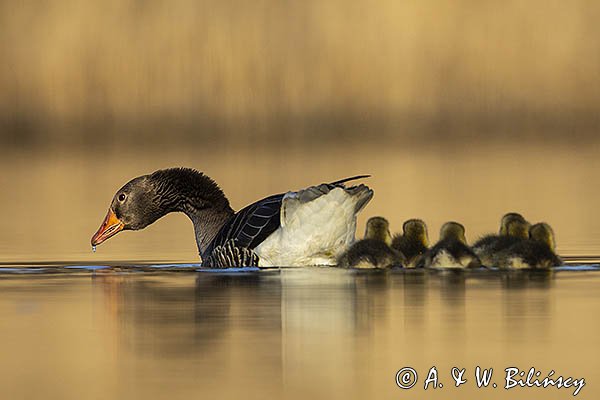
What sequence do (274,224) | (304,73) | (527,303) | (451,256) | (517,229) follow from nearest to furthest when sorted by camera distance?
(527,303) → (451,256) → (274,224) → (517,229) → (304,73)

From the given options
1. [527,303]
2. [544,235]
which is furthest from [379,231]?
[527,303]

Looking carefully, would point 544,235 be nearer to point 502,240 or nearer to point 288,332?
point 502,240

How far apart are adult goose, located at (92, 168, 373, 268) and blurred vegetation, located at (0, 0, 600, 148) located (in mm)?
31256

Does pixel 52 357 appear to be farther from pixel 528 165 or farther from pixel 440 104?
pixel 440 104

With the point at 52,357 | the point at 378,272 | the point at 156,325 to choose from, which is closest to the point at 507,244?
the point at 378,272

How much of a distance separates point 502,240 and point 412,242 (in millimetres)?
1006

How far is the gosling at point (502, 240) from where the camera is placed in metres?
14.2

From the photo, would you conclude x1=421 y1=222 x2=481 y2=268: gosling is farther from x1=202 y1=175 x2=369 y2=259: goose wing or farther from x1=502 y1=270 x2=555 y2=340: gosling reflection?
x1=202 y1=175 x2=369 y2=259: goose wing

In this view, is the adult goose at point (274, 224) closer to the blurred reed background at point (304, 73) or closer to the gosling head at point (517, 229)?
the gosling head at point (517, 229)

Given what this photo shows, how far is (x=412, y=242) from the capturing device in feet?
49.3

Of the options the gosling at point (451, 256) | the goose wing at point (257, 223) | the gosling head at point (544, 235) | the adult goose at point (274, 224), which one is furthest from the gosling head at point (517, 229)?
the goose wing at point (257, 223)

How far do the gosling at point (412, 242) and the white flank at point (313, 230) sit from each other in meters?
0.55

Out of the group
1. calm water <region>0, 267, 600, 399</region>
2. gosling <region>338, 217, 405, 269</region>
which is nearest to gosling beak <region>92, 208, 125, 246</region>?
calm water <region>0, 267, 600, 399</region>

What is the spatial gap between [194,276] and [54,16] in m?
35.5
